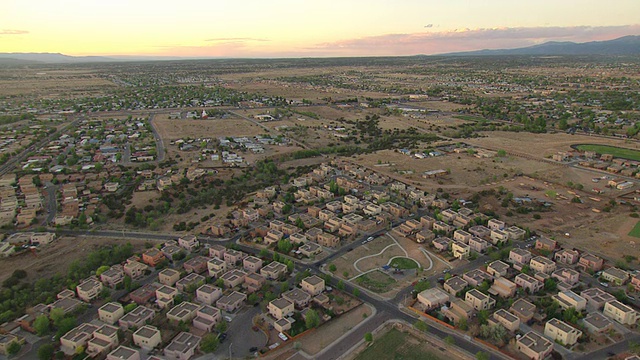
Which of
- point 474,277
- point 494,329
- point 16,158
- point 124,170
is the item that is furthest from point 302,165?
point 16,158

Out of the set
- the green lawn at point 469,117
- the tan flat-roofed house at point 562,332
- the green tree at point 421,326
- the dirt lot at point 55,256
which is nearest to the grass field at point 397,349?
the green tree at point 421,326

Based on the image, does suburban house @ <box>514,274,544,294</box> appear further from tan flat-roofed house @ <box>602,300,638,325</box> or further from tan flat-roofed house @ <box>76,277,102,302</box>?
tan flat-roofed house @ <box>76,277,102,302</box>

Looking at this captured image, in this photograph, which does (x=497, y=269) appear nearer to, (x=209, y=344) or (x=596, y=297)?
(x=596, y=297)

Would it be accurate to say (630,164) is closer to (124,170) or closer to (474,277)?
(474,277)

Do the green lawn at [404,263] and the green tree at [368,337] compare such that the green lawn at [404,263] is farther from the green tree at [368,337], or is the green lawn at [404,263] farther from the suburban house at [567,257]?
the suburban house at [567,257]

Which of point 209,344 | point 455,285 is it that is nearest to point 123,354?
point 209,344
